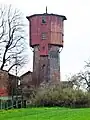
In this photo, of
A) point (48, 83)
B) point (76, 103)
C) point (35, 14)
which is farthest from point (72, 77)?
point (35, 14)

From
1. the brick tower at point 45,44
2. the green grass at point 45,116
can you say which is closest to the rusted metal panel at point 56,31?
the brick tower at point 45,44

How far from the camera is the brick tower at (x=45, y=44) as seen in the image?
70562mm

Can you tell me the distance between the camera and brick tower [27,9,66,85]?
70.6 m

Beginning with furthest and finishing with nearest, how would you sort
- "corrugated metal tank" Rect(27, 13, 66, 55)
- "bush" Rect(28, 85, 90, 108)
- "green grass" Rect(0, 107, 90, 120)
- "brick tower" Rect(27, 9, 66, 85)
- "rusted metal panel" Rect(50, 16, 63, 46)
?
"rusted metal panel" Rect(50, 16, 63, 46) → "corrugated metal tank" Rect(27, 13, 66, 55) → "brick tower" Rect(27, 9, 66, 85) → "bush" Rect(28, 85, 90, 108) → "green grass" Rect(0, 107, 90, 120)

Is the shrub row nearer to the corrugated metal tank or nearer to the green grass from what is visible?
the corrugated metal tank

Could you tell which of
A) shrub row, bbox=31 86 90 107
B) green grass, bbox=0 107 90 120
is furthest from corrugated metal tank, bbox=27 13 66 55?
green grass, bbox=0 107 90 120

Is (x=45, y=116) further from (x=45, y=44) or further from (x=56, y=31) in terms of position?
(x=56, y=31)

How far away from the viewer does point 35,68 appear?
71625 mm

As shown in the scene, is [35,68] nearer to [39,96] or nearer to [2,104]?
[39,96]

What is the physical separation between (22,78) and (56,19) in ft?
42.2

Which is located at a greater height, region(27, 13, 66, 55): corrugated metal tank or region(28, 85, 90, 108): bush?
region(27, 13, 66, 55): corrugated metal tank

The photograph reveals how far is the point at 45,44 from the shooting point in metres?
71.5

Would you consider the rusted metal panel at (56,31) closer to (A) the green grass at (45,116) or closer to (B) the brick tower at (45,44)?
(B) the brick tower at (45,44)

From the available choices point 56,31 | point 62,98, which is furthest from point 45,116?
point 56,31
